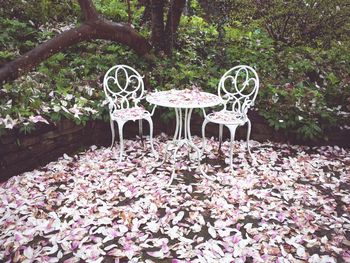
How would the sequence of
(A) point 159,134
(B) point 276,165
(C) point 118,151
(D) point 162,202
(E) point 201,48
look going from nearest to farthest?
(D) point 162,202, (B) point 276,165, (C) point 118,151, (A) point 159,134, (E) point 201,48

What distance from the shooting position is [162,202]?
3.14 metres

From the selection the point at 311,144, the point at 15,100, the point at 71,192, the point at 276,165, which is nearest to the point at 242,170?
the point at 276,165

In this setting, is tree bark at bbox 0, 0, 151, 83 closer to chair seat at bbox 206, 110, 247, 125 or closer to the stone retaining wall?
the stone retaining wall

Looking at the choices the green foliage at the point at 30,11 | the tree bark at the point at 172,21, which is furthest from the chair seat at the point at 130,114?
the green foliage at the point at 30,11

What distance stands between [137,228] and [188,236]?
448 mm

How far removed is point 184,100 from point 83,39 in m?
2.16

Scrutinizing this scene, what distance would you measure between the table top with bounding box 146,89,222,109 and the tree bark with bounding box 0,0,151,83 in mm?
1715

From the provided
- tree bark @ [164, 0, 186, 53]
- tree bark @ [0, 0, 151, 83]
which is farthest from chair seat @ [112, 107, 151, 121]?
tree bark @ [164, 0, 186, 53]

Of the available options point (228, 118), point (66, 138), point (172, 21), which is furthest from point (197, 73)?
point (66, 138)

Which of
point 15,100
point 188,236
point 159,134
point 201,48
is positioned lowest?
point 188,236

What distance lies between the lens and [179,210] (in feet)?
9.95

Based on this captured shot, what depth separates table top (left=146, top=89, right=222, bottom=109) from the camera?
3367 mm

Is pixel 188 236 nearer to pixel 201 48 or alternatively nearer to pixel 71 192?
pixel 71 192

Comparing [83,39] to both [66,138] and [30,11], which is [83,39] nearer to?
[66,138]
